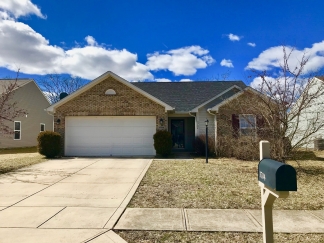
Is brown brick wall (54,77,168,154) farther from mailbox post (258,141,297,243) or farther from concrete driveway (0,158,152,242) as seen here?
mailbox post (258,141,297,243)

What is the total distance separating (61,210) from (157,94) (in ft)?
49.2

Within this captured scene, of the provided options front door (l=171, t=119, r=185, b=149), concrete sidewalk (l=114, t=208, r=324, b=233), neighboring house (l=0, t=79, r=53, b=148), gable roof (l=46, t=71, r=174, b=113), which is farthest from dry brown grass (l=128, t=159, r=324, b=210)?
neighboring house (l=0, t=79, r=53, b=148)

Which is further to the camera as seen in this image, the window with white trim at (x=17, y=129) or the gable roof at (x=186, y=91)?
the window with white trim at (x=17, y=129)

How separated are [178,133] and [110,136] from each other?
5.59 m

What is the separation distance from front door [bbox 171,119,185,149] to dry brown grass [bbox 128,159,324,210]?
842cm

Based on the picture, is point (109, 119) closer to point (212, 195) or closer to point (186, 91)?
point (186, 91)

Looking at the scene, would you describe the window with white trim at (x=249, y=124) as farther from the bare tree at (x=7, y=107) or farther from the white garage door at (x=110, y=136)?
the bare tree at (x=7, y=107)

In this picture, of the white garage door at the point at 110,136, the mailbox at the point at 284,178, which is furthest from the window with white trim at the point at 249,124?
the mailbox at the point at 284,178

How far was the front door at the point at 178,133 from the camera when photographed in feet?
59.6

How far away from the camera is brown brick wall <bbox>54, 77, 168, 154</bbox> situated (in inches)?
577

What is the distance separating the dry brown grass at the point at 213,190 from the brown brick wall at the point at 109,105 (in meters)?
5.69

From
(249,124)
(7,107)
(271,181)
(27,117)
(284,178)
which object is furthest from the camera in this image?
(27,117)

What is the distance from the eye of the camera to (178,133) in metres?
18.2

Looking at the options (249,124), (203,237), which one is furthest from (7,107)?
(203,237)
